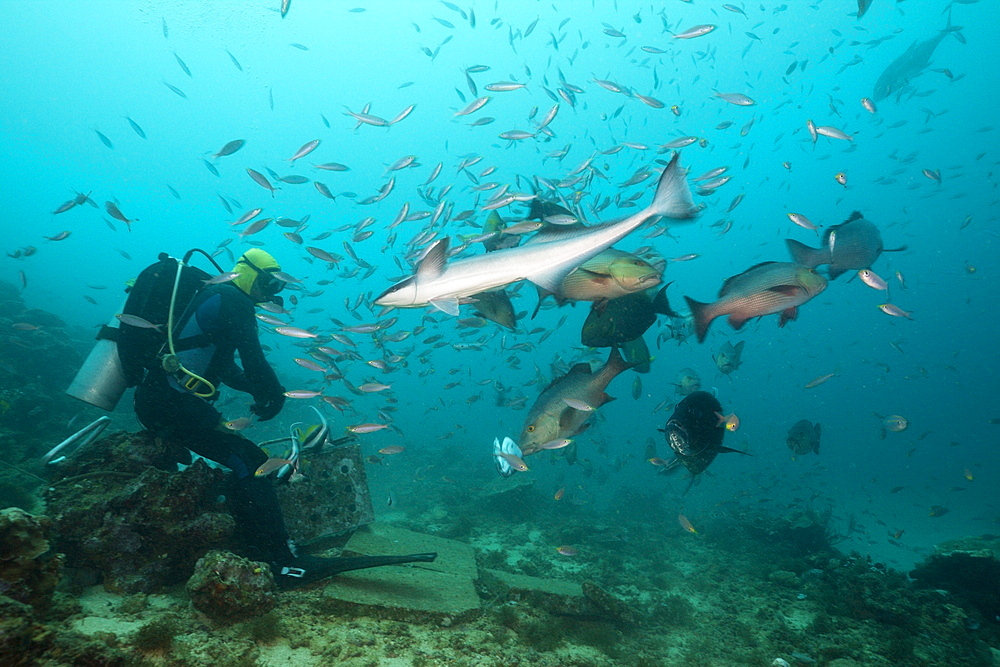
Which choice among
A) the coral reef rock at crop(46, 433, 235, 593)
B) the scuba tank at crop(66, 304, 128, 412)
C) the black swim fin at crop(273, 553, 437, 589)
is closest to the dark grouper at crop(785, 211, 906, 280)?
the black swim fin at crop(273, 553, 437, 589)

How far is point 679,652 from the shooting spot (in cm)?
462

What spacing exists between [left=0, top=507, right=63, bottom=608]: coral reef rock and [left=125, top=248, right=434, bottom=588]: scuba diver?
1487 millimetres

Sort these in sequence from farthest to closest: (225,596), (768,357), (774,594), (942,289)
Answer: (768,357) < (942,289) < (774,594) < (225,596)

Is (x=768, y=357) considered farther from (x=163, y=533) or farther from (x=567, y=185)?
(x=163, y=533)

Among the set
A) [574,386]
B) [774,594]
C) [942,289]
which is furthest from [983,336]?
[574,386]

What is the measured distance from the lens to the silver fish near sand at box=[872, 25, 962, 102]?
2359 cm

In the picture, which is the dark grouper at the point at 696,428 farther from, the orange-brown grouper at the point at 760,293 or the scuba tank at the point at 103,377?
the scuba tank at the point at 103,377

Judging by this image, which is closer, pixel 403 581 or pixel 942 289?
pixel 403 581

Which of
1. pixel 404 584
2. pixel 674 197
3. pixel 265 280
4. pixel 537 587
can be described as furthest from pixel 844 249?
pixel 265 280

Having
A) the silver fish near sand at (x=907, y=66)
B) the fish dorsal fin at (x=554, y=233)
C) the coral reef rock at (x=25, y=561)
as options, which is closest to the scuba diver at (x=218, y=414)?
the coral reef rock at (x=25, y=561)

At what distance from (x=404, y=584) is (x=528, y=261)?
395 cm

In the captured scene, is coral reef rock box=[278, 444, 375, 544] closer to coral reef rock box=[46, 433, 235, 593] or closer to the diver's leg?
the diver's leg

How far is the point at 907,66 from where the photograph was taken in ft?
81.0

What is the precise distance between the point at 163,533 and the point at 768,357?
10962 cm
